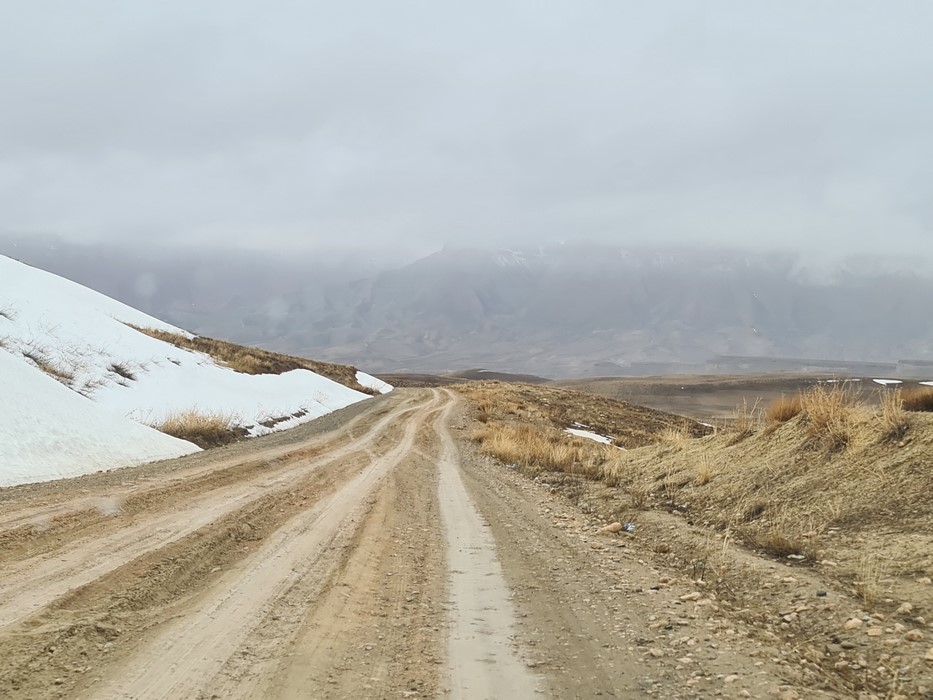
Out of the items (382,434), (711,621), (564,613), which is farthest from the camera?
(382,434)

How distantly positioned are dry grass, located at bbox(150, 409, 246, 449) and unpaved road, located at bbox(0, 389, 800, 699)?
754 cm

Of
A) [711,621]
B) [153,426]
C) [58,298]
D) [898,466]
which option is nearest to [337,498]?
[711,621]

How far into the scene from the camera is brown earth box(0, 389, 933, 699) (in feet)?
12.1

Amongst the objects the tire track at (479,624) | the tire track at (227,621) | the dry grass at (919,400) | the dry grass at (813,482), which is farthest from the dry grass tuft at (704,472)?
the tire track at (227,621)

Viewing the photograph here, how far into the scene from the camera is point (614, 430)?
35500 mm

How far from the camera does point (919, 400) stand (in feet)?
26.5

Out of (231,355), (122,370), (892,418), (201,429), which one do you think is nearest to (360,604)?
(892,418)

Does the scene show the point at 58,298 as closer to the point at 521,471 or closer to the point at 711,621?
the point at 521,471

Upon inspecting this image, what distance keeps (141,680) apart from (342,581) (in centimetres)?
219

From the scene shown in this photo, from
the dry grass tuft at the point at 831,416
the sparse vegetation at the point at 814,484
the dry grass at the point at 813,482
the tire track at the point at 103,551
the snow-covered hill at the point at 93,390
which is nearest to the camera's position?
the tire track at the point at 103,551

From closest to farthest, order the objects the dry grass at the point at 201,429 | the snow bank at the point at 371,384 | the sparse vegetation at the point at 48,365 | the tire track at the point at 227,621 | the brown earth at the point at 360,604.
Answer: the tire track at the point at 227,621, the brown earth at the point at 360,604, the dry grass at the point at 201,429, the sparse vegetation at the point at 48,365, the snow bank at the point at 371,384

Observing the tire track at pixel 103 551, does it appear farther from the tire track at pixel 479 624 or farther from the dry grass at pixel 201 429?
the dry grass at pixel 201 429

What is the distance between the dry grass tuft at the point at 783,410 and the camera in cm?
953

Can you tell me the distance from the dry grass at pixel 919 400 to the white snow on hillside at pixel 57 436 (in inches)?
531
